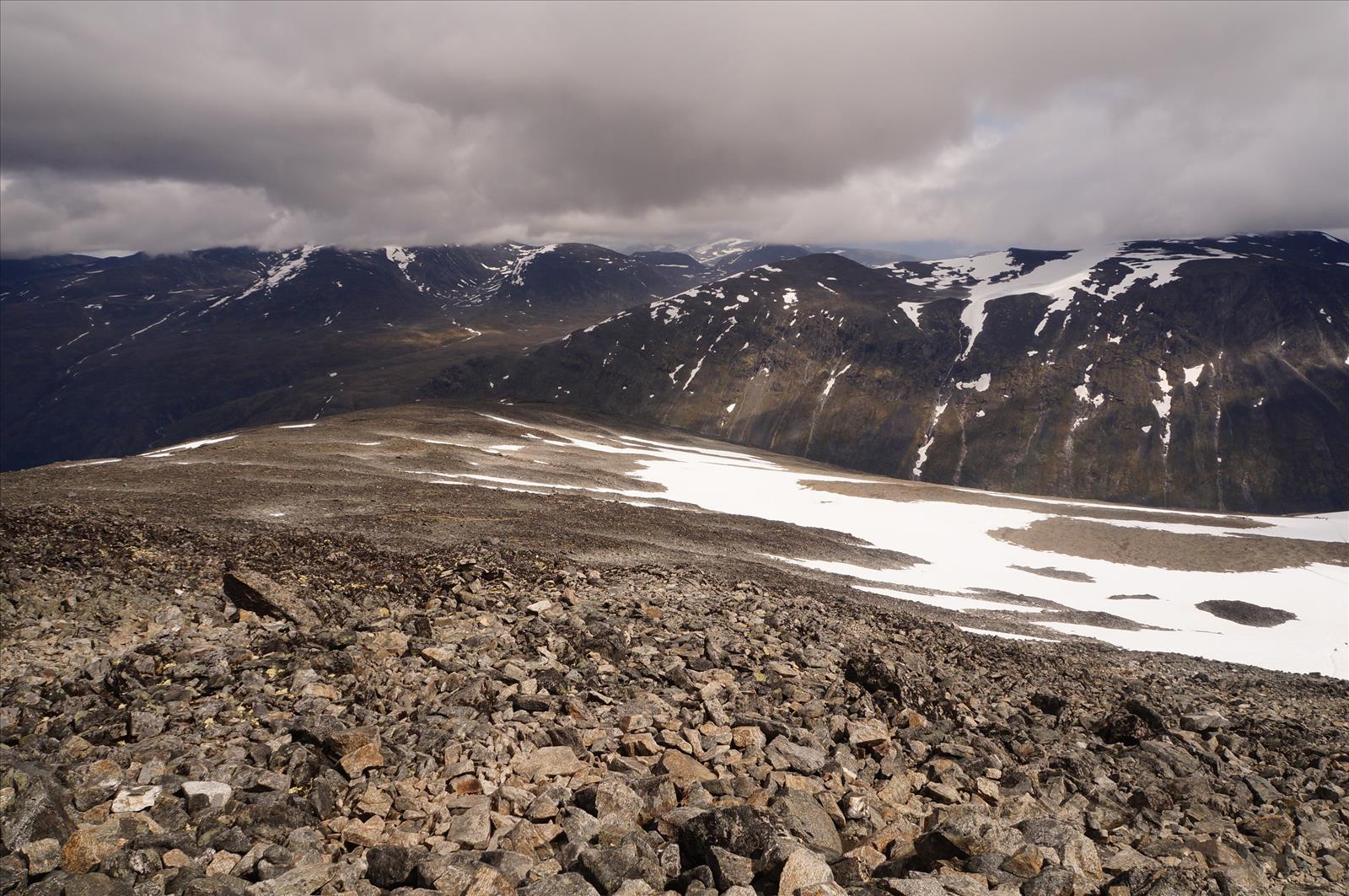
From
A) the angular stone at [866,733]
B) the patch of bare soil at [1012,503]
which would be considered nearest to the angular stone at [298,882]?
the angular stone at [866,733]

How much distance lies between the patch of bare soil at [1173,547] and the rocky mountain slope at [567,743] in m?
38.6

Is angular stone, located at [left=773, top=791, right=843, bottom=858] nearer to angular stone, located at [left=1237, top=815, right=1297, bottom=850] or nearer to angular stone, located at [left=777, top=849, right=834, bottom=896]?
angular stone, located at [left=777, top=849, right=834, bottom=896]

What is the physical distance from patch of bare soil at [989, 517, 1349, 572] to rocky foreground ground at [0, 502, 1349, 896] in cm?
4148

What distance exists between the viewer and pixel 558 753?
8.98m

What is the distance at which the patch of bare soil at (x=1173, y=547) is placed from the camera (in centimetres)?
5269

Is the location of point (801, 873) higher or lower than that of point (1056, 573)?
higher

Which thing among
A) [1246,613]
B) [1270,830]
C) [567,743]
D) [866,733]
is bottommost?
[1246,613]

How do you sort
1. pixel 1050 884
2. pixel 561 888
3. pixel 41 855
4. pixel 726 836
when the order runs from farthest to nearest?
1. pixel 1050 884
2. pixel 726 836
3. pixel 561 888
4. pixel 41 855

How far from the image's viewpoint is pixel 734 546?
37594 mm

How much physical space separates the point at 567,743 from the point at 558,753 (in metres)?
0.35

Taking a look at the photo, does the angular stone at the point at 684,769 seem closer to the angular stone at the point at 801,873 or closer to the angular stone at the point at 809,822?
the angular stone at the point at 809,822

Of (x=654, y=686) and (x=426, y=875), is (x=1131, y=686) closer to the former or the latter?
(x=654, y=686)

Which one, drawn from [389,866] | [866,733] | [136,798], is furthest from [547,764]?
[866,733]

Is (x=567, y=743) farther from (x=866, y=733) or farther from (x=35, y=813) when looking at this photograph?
(x=35, y=813)
